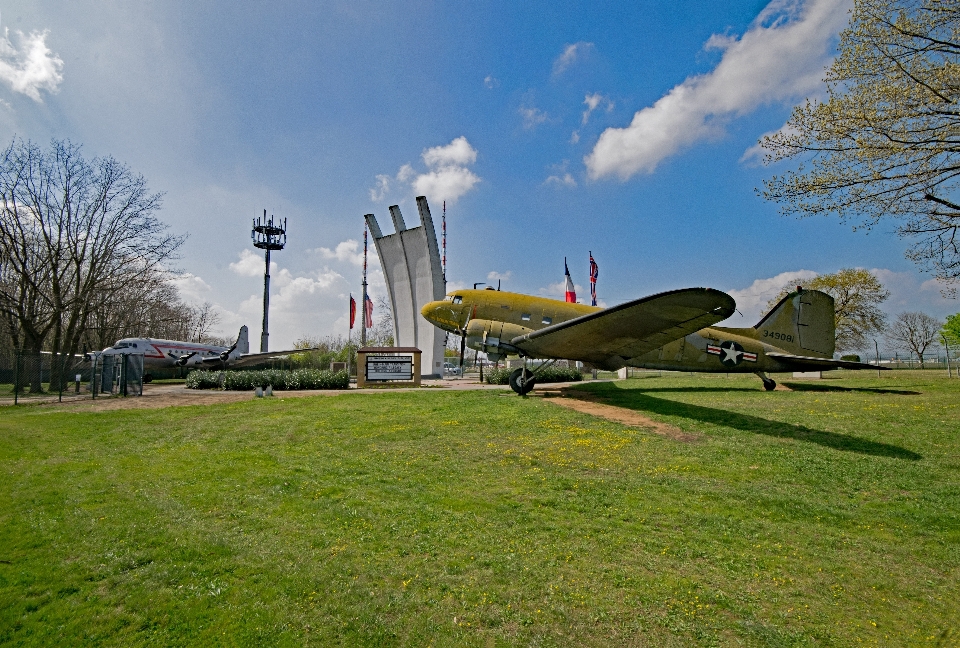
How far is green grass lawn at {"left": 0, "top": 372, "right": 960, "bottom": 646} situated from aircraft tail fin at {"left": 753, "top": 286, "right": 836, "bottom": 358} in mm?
9134

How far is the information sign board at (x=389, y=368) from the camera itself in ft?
89.1

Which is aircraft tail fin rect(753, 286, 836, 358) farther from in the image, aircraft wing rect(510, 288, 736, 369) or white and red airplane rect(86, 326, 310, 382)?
white and red airplane rect(86, 326, 310, 382)

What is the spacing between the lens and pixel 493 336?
17.9 m

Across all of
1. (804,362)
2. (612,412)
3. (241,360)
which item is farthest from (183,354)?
(804,362)

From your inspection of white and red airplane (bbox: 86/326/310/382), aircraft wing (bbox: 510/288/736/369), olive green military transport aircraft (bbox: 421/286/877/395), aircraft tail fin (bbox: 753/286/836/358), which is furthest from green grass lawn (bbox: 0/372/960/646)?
white and red airplane (bbox: 86/326/310/382)

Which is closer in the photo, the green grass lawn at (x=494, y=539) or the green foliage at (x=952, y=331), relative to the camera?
the green grass lawn at (x=494, y=539)

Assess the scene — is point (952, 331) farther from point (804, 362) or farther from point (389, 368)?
point (389, 368)

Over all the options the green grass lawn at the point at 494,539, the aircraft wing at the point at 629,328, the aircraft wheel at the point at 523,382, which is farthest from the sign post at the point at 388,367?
the green grass lawn at the point at 494,539

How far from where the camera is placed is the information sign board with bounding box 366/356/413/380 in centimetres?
2716

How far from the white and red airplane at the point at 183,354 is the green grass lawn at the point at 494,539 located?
3227 centimetres

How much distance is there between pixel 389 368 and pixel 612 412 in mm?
17202

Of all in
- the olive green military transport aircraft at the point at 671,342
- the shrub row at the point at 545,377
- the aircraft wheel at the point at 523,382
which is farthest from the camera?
the shrub row at the point at 545,377

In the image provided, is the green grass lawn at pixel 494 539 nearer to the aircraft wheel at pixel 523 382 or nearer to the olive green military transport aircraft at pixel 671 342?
the aircraft wheel at pixel 523 382

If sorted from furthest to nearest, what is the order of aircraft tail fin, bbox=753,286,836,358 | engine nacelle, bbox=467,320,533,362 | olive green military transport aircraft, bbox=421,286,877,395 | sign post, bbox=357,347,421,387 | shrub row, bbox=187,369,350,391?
sign post, bbox=357,347,421,387
shrub row, bbox=187,369,350,391
aircraft tail fin, bbox=753,286,836,358
engine nacelle, bbox=467,320,533,362
olive green military transport aircraft, bbox=421,286,877,395
